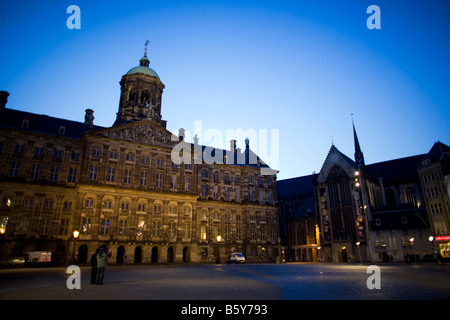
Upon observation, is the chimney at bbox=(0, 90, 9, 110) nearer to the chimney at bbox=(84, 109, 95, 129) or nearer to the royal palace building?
the royal palace building

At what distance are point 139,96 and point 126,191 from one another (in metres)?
18.1

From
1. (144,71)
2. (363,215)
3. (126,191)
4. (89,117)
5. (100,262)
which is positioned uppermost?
(144,71)

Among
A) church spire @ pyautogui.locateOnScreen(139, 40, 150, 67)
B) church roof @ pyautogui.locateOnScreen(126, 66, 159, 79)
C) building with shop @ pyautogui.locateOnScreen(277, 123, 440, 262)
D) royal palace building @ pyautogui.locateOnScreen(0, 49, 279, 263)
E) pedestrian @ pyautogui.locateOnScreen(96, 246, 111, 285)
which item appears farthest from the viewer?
church spire @ pyautogui.locateOnScreen(139, 40, 150, 67)

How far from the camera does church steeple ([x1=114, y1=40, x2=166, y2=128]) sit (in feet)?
170

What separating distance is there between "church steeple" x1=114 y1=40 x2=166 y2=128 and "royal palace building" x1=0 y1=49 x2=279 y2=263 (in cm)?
18

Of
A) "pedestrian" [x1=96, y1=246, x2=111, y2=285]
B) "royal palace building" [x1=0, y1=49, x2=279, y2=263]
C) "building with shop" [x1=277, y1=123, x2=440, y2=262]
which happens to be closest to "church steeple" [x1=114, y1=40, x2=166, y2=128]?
"royal palace building" [x1=0, y1=49, x2=279, y2=263]

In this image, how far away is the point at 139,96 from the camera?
52.3m

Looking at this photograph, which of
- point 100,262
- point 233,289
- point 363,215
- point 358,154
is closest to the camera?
point 233,289

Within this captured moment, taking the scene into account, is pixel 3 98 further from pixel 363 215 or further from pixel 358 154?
pixel 358 154

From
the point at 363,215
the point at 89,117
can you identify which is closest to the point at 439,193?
the point at 363,215

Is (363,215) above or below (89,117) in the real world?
below

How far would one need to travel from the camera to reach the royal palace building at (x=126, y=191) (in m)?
40.3

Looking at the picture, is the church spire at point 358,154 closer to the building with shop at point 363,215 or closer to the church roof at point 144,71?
the building with shop at point 363,215
